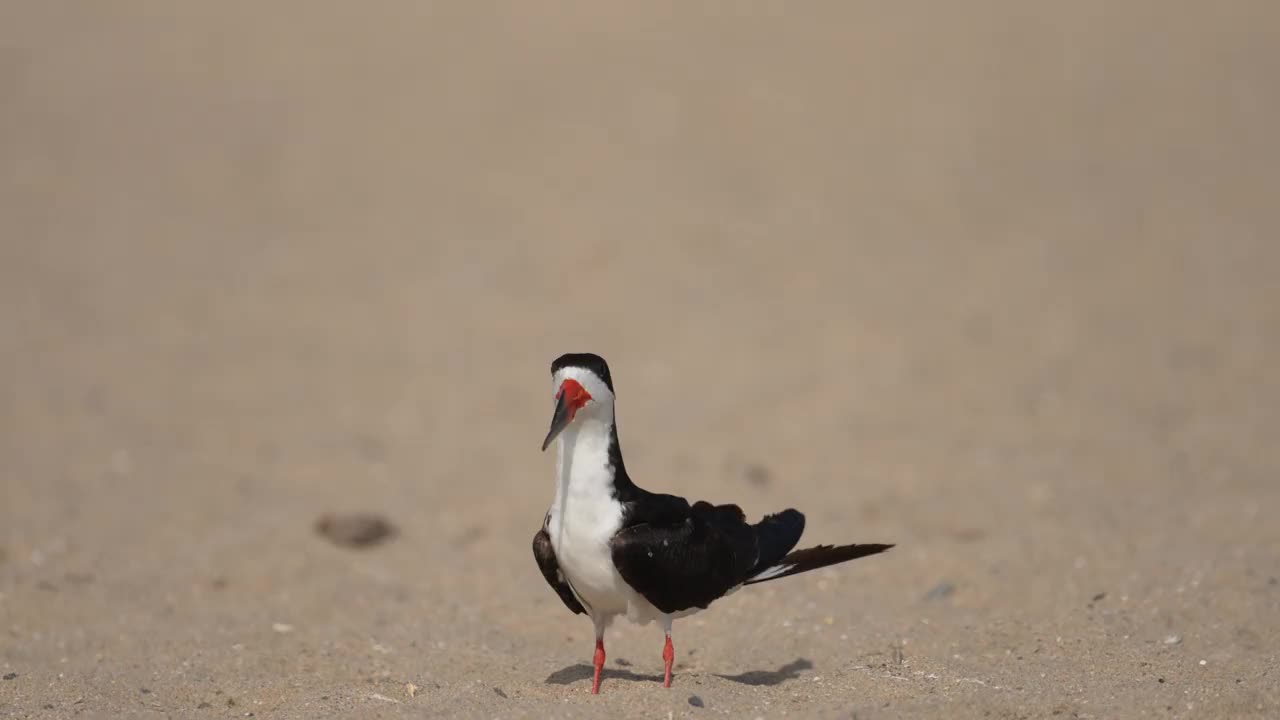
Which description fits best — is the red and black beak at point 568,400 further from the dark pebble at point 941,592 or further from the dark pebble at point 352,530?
the dark pebble at point 352,530

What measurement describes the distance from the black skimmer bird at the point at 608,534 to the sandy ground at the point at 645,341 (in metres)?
0.37

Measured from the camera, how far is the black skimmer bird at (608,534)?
516 centimetres

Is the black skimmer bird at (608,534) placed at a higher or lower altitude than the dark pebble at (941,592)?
lower

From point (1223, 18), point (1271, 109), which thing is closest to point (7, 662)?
point (1271, 109)

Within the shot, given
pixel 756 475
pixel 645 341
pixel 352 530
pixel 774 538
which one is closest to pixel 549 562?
pixel 774 538

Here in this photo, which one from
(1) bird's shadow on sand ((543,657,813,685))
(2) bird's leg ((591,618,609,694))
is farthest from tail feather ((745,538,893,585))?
(2) bird's leg ((591,618,609,694))

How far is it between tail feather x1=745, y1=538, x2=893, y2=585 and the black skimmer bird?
207 millimetres

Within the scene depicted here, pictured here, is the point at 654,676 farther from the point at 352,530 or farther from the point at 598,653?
the point at 352,530

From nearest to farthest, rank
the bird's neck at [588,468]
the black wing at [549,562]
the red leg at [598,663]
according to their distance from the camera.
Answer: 1. the bird's neck at [588,468]
2. the black wing at [549,562]
3. the red leg at [598,663]

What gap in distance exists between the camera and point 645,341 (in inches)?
520

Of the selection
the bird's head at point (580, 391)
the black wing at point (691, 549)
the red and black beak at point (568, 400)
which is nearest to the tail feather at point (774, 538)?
the black wing at point (691, 549)

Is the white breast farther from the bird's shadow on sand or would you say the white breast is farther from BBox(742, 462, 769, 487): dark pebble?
BBox(742, 462, 769, 487): dark pebble

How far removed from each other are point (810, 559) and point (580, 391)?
1195 millimetres

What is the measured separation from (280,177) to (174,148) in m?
1.43
